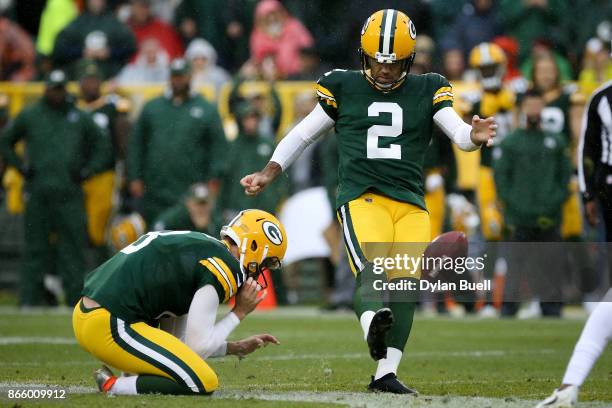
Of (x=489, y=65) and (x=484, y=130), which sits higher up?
(x=489, y=65)

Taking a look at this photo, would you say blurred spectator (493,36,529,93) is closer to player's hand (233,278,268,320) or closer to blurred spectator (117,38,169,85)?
blurred spectator (117,38,169,85)

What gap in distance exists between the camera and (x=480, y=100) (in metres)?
14.0

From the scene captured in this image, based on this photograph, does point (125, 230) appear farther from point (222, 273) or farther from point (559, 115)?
point (222, 273)

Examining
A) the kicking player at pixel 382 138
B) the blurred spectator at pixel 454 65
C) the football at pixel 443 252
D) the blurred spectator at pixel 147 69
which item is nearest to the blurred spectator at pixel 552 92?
the blurred spectator at pixel 454 65

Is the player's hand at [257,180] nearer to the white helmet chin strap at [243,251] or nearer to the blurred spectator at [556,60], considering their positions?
the white helmet chin strap at [243,251]

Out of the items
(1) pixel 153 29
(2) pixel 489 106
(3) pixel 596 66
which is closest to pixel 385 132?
(2) pixel 489 106

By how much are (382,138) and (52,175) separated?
22.8 feet

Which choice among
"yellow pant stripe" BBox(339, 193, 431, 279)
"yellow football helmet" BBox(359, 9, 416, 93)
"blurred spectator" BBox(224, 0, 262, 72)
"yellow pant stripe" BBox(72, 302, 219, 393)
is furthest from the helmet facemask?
"blurred spectator" BBox(224, 0, 262, 72)

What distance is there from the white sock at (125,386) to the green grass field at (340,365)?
15cm

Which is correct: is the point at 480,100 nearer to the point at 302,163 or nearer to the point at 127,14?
the point at 302,163

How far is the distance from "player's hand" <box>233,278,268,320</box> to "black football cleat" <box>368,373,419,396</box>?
0.83 metres

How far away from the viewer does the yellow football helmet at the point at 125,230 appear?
1415 centimetres

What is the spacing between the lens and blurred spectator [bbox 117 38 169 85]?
16.2 metres

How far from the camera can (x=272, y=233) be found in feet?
21.6
